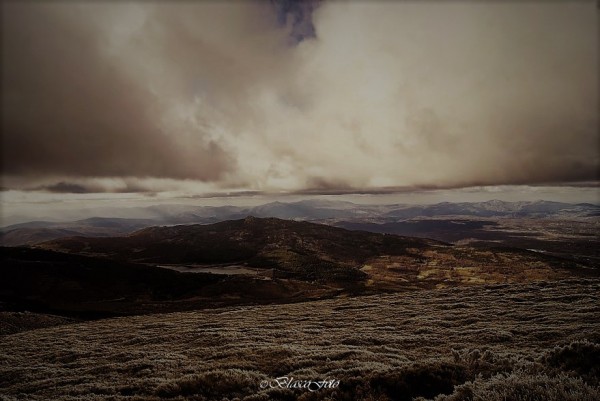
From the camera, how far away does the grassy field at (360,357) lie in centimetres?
1246

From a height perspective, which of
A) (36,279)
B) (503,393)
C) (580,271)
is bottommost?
(580,271)

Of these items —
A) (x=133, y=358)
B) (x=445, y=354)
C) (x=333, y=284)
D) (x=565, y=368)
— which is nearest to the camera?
(x=565, y=368)

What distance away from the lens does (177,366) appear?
1956 cm

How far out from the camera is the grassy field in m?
12.5

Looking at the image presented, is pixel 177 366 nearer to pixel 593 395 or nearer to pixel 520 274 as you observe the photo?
pixel 593 395

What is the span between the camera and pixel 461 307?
37.2 meters

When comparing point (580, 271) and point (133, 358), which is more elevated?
point (133, 358)

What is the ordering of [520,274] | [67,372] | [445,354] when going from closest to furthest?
[445,354] < [67,372] < [520,274]

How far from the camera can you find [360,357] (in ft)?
58.4

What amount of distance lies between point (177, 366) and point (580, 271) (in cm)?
25972

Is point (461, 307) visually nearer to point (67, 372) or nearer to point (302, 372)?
point (302, 372)

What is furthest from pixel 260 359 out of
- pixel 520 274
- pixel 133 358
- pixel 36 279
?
pixel 520 274

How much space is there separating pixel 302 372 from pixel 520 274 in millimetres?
222425

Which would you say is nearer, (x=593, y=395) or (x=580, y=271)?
(x=593, y=395)
